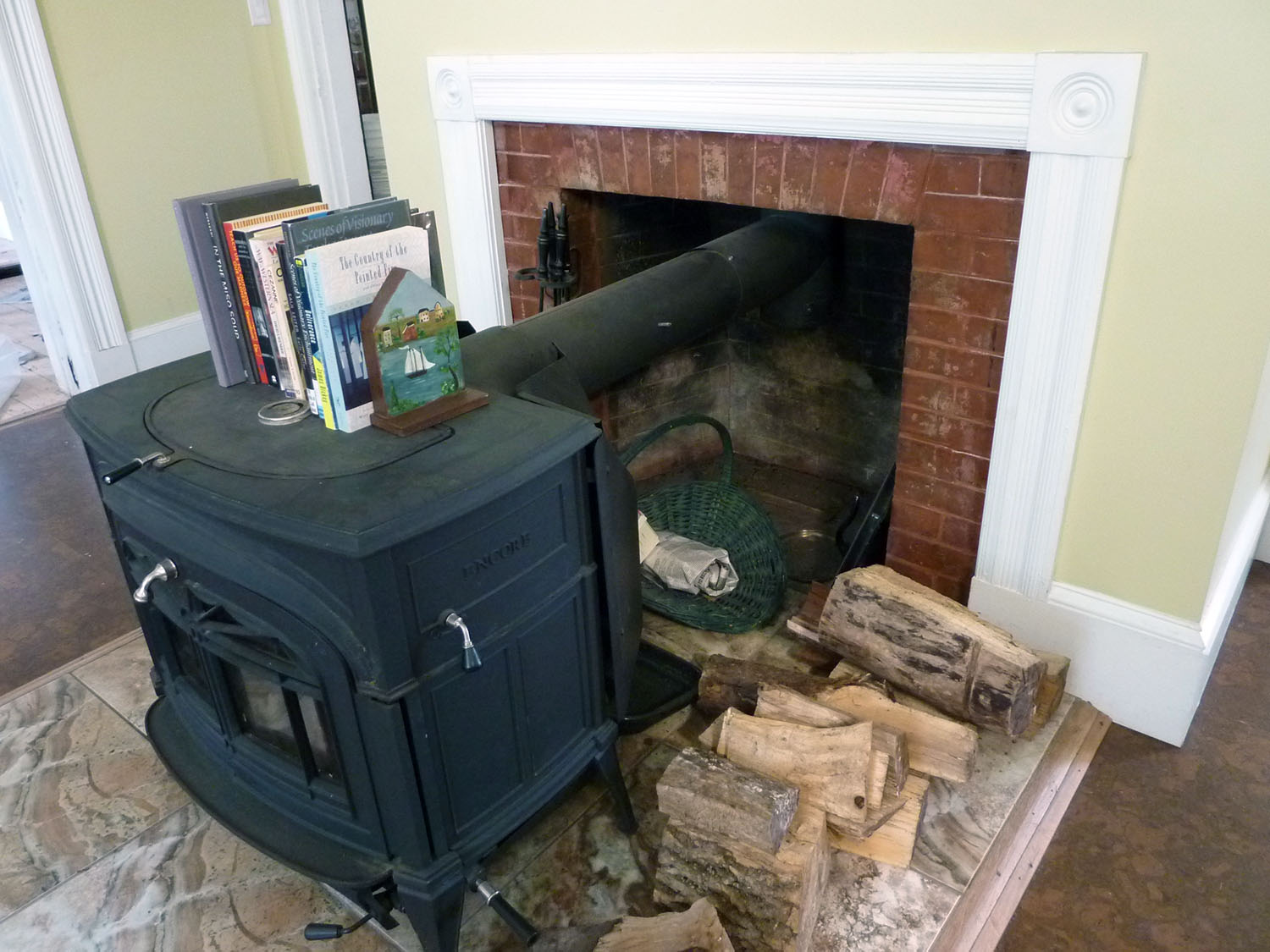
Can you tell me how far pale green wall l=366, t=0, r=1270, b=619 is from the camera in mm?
1473

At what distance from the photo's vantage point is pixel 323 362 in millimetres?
1402

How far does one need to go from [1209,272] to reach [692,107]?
41.0 inches

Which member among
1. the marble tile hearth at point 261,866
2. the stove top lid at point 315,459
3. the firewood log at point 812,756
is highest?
the stove top lid at point 315,459

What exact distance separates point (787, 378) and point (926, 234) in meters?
1.16

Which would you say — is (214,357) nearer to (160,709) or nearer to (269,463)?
(269,463)

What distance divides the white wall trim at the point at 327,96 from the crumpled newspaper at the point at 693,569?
2.13 metres

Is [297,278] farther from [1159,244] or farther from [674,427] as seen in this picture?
[1159,244]

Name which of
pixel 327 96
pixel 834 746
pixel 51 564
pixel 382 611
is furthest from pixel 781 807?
pixel 327 96

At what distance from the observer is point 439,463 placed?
4.35 feet

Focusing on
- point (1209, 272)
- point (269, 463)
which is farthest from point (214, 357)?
point (1209, 272)

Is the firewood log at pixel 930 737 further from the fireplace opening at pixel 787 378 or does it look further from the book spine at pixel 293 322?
the book spine at pixel 293 322

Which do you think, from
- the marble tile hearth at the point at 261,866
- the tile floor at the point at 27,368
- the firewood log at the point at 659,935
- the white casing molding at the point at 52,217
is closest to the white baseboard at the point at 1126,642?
the marble tile hearth at the point at 261,866

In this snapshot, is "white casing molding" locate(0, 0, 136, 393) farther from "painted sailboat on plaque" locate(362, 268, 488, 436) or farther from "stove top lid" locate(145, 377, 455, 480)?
"painted sailboat on plaque" locate(362, 268, 488, 436)

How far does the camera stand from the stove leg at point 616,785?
1.68 meters
